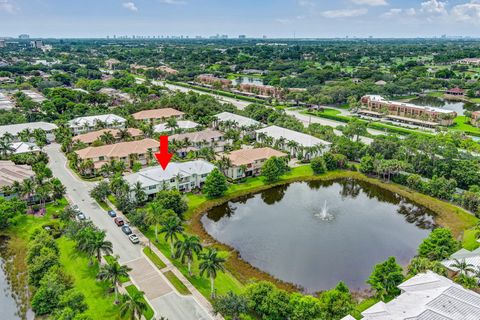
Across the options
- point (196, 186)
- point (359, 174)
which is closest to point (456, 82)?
point (359, 174)

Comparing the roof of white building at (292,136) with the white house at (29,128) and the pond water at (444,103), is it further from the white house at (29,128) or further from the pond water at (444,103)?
the pond water at (444,103)

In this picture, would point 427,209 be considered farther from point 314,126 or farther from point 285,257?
point 314,126

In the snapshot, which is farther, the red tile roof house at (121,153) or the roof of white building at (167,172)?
the red tile roof house at (121,153)

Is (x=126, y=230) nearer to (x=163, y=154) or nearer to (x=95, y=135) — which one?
(x=163, y=154)

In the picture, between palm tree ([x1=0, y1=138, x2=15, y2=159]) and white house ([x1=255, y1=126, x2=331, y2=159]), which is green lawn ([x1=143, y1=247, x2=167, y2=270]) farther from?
palm tree ([x1=0, y1=138, x2=15, y2=159])

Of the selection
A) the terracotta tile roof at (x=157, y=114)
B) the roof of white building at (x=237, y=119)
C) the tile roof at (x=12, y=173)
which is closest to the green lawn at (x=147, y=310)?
A: the tile roof at (x=12, y=173)

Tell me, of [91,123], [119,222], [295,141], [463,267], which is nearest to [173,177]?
[119,222]

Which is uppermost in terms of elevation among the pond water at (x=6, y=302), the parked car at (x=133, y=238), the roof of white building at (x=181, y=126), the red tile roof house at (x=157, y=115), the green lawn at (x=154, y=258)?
the red tile roof house at (x=157, y=115)
